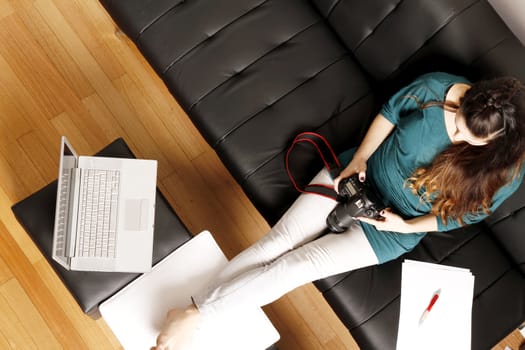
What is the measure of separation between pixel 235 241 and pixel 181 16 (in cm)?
93

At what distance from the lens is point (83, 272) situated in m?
1.49

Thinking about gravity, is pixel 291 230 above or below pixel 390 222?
above

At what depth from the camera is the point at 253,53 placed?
1.69m

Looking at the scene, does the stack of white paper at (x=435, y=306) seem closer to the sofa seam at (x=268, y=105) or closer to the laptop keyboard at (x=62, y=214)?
the sofa seam at (x=268, y=105)

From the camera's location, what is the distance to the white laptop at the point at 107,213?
151 centimetres

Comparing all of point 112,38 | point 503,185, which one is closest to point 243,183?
point 503,185

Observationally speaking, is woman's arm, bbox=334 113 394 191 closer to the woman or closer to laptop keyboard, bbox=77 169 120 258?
the woman

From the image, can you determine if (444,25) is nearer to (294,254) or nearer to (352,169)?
(352,169)

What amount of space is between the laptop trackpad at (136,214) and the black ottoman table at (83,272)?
41 mm

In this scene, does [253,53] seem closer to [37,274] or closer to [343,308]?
[343,308]

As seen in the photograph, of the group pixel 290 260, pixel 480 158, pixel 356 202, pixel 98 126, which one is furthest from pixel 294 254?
pixel 98 126

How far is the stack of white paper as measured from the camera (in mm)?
1547

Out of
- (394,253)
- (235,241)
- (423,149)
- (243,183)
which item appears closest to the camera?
(423,149)

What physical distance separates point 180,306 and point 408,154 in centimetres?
85
